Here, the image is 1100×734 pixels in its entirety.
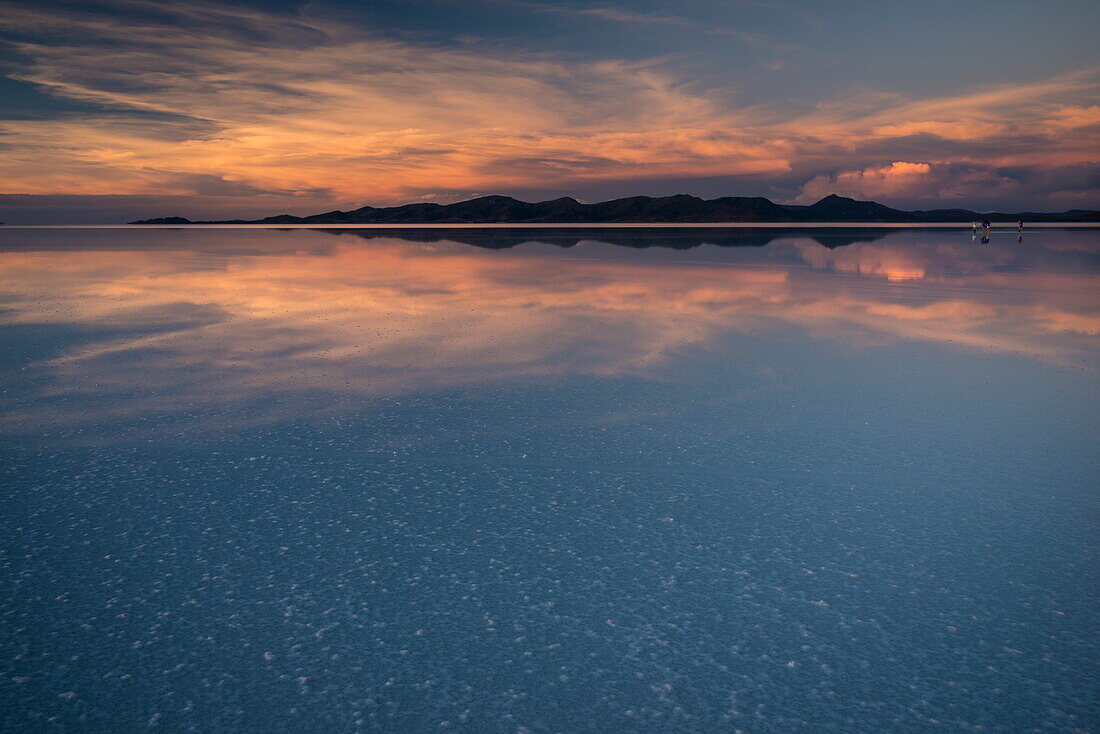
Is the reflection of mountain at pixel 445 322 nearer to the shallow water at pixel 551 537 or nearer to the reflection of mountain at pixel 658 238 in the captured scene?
the shallow water at pixel 551 537

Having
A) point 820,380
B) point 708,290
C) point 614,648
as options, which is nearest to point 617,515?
point 614,648

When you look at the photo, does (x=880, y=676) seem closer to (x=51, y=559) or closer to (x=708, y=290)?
(x=51, y=559)

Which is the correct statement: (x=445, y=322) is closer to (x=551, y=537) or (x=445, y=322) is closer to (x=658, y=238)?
(x=551, y=537)

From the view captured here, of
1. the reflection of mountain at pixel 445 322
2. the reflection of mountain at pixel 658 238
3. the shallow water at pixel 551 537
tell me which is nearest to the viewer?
the shallow water at pixel 551 537

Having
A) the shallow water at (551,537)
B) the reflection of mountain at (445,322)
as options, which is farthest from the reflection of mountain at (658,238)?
the shallow water at (551,537)

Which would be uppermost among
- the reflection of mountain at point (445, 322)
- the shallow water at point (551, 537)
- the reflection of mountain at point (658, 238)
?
the reflection of mountain at point (658, 238)

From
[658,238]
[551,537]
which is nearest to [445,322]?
[551,537]

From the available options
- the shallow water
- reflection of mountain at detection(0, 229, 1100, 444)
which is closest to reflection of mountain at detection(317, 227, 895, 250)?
reflection of mountain at detection(0, 229, 1100, 444)

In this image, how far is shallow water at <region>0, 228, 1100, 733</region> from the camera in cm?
427

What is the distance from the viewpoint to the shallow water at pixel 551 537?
427 centimetres

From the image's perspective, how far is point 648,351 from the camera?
13.8 metres

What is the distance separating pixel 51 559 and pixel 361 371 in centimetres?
664

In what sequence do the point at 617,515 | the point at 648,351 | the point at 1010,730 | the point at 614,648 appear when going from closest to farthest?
the point at 1010,730
the point at 614,648
the point at 617,515
the point at 648,351

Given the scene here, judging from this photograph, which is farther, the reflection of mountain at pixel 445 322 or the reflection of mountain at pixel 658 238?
the reflection of mountain at pixel 658 238
